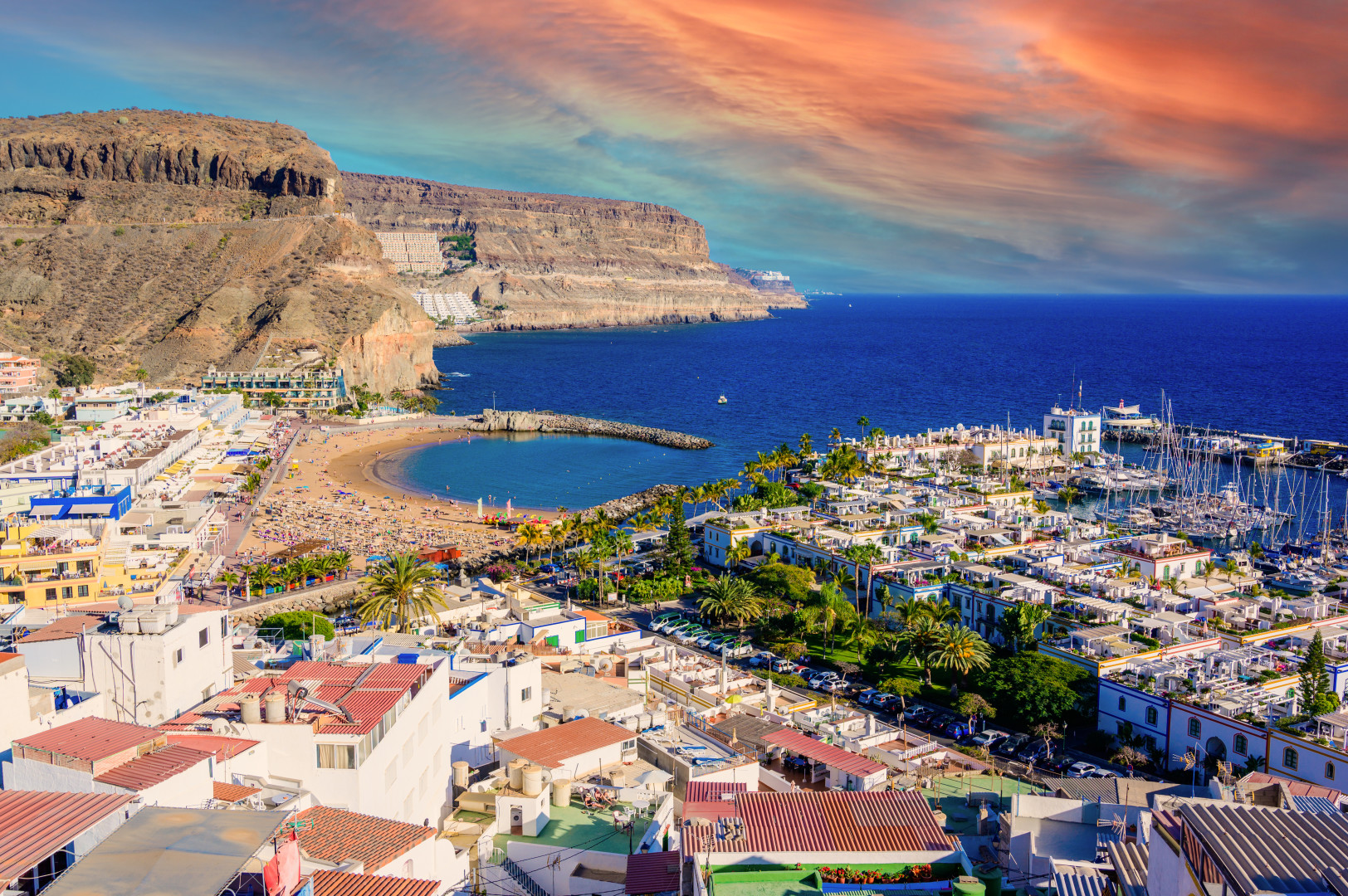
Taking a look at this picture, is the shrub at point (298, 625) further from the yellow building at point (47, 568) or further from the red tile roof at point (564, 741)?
the red tile roof at point (564, 741)

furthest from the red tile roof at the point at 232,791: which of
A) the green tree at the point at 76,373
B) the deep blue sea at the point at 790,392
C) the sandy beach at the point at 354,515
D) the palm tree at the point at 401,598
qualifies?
the green tree at the point at 76,373

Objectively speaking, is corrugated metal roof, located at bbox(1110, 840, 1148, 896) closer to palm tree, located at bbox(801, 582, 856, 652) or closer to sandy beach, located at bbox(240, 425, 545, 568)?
palm tree, located at bbox(801, 582, 856, 652)

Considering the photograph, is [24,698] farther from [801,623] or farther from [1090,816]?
[801,623]

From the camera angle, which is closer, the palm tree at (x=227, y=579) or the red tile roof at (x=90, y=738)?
the red tile roof at (x=90, y=738)

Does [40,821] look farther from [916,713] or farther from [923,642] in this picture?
[923,642]

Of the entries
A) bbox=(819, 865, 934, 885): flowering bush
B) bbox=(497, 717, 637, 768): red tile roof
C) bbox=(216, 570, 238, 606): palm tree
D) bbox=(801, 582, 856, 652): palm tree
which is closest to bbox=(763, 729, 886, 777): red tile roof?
bbox=(497, 717, 637, 768): red tile roof

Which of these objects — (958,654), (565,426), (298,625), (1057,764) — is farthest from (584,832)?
(565,426)
